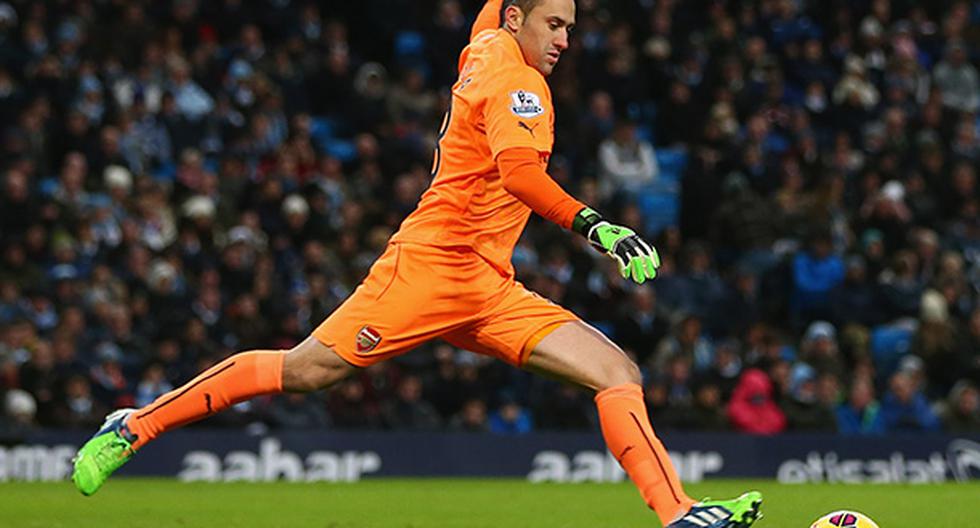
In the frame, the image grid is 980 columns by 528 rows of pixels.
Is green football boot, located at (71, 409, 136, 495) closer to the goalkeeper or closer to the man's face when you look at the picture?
the goalkeeper

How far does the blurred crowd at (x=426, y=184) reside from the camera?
16406mm

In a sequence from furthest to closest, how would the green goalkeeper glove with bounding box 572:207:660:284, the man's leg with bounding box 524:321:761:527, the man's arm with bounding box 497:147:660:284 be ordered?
the man's leg with bounding box 524:321:761:527 → the man's arm with bounding box 497:147:660:284 → the green goalkeeper glove with bounding box 572:207:660:284

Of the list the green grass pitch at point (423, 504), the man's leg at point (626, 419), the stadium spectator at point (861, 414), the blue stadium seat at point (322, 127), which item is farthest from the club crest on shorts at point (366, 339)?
the blue stadium seat at point (322, 127)

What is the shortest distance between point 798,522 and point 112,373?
7.85 meters

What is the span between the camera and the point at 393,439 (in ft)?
52.0

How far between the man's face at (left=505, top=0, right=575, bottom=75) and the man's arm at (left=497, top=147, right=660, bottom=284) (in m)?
0.58

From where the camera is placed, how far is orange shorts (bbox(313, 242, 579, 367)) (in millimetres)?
7824

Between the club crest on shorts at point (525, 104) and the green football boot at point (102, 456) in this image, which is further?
the green football boot at point (102, 456)

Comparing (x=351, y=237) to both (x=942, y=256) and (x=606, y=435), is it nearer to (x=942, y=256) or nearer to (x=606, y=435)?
(x=942, y=256)

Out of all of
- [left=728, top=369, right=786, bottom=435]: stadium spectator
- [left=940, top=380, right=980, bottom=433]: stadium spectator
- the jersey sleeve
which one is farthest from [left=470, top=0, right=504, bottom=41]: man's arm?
[left=940, top=380, right=980, bottom=433]: stadium spectator

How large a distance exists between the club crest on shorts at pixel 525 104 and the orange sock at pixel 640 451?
1.24 m

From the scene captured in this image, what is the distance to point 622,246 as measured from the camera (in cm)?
705

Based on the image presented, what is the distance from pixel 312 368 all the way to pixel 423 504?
4.14 metres

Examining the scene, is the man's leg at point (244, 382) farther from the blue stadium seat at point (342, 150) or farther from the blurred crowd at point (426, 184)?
the blue stadium seat at point (342, 150)
